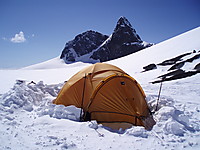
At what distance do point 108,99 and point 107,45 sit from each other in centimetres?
9614

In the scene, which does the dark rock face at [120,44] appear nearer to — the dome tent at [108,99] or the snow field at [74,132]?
the dome tent at [108,99]

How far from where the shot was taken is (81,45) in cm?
11206

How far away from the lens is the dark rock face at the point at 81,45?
108887mm

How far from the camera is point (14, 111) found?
4645mm

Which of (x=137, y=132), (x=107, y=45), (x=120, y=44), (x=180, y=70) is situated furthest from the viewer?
(x=107, y=45)

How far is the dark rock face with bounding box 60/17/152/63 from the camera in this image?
92.2 metres

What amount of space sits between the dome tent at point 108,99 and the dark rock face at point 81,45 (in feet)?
334

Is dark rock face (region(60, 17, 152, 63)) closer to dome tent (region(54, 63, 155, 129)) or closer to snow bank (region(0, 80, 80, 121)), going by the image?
dome tent (region(54, 63, 155, 129))

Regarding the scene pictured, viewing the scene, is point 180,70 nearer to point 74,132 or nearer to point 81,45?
point 74,132

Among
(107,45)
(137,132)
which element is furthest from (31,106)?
(107,45)

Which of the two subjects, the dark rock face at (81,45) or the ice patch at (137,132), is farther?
the dark rock face at (81,45)

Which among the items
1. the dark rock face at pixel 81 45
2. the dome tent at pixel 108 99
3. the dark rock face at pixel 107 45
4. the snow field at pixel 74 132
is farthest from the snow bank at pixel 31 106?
the dark rock face at pixel 81 45

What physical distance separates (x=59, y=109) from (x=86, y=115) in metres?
0.83

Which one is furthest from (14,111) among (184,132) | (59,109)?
(184,132)
